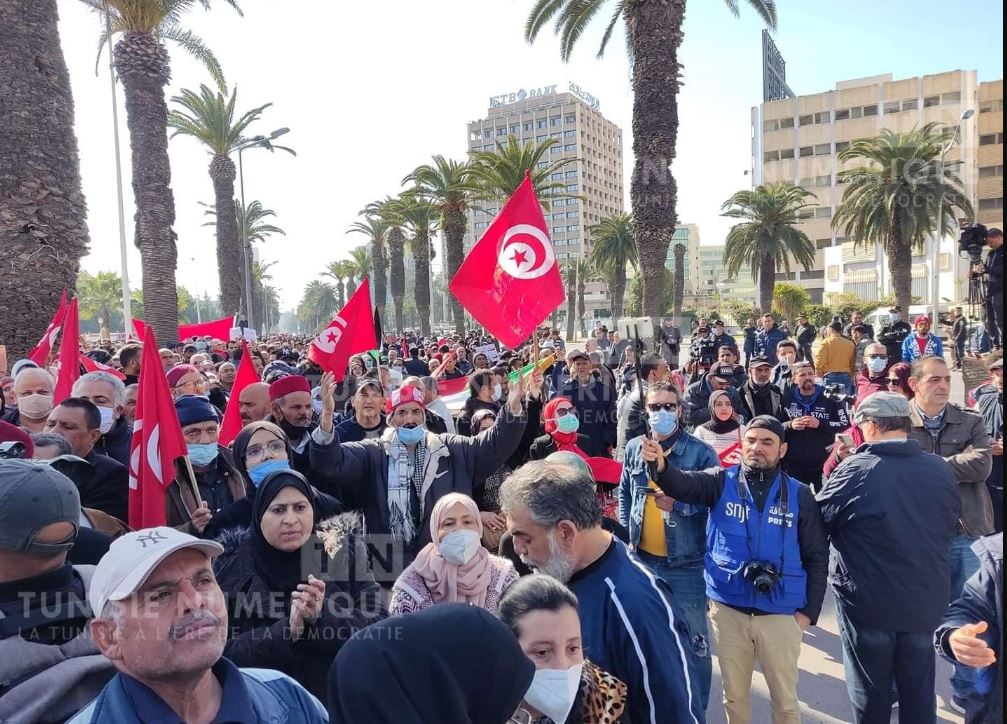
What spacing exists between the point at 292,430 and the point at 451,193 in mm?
25839

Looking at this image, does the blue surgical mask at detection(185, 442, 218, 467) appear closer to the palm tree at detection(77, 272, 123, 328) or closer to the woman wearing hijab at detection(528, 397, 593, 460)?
the woman wearing hijab at detection(528, 397, 593, 460)

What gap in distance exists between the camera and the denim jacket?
389 cm

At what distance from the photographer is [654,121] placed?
14.0 metres

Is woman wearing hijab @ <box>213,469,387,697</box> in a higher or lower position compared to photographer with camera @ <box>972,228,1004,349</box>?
lower

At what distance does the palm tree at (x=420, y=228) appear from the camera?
3491 centimetres

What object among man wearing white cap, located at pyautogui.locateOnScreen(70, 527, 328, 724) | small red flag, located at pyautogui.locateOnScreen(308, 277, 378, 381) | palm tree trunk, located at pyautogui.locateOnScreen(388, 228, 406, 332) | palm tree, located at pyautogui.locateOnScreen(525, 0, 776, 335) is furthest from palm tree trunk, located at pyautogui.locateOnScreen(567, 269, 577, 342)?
man wearing white cap, located at pyautogui.locateOnScreen(70, 527, 328, 724)

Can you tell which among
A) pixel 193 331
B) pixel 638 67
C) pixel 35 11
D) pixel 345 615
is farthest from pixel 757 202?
pixel 345 615

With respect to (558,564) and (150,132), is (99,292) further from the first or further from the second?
(558,564)

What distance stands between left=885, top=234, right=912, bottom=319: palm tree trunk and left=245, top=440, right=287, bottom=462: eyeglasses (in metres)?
28.8

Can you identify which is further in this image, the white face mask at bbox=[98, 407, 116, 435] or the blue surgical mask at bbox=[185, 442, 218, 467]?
the white face mask at bbox=[98, 407, 116, 435]

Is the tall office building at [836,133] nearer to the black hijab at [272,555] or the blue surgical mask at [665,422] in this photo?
the blue surgical mask at [665,422]

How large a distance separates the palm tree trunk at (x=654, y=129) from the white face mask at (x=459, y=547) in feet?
38.2

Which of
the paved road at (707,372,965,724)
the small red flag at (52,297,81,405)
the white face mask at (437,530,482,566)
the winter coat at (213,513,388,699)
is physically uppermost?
the small red flag at (52,297,81,405)

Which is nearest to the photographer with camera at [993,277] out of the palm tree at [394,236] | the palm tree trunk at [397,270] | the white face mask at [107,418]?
the white face mask at [107,418]
